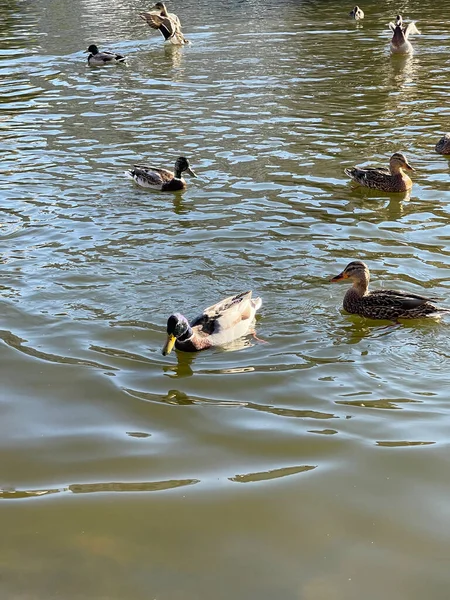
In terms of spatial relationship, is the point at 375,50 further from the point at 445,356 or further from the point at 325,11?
the point at 445,356

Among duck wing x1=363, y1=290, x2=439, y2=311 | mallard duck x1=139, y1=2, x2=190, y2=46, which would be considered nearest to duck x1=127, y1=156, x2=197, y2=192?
duck wing x1=363, y1=290, x2=439, y2=311

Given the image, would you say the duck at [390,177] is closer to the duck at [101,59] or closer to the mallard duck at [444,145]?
the mallard duck at [444,145]

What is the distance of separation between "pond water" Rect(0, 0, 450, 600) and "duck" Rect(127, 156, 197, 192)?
0.48 ft

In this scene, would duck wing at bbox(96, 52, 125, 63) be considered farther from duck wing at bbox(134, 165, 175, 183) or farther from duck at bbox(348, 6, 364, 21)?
duck wing at bbox(134, 165, 175, 183)

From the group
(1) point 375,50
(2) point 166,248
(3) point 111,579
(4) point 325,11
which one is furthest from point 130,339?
(4) point 325,11

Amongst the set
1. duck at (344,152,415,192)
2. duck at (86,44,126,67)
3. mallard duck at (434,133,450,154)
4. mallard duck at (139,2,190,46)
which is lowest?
duck at (344,152,415,192)

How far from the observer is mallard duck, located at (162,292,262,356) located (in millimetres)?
7312

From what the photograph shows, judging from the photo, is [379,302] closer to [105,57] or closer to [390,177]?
[390,177]

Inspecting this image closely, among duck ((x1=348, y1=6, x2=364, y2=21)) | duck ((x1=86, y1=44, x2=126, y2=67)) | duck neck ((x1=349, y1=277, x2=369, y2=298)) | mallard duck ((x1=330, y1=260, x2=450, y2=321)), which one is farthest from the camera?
duck ((x1=348, y1=6, x2=364, y2=21))

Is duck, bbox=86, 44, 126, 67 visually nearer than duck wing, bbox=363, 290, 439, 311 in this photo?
No

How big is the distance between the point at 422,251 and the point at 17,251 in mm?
4508

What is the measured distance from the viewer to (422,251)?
31.2 ft

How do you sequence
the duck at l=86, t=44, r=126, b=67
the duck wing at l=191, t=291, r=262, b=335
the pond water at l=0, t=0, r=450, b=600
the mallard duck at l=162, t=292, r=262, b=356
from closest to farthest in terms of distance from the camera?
the pond water at l=0, t=0, r=450, b=600, the mallard duck at l=162, t=292, r=262, b=356, the duck wing at l=191, t=291, r=262, b=335, the duck at l=86, t=44, r=126, b=67

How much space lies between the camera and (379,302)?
805 centimetres
